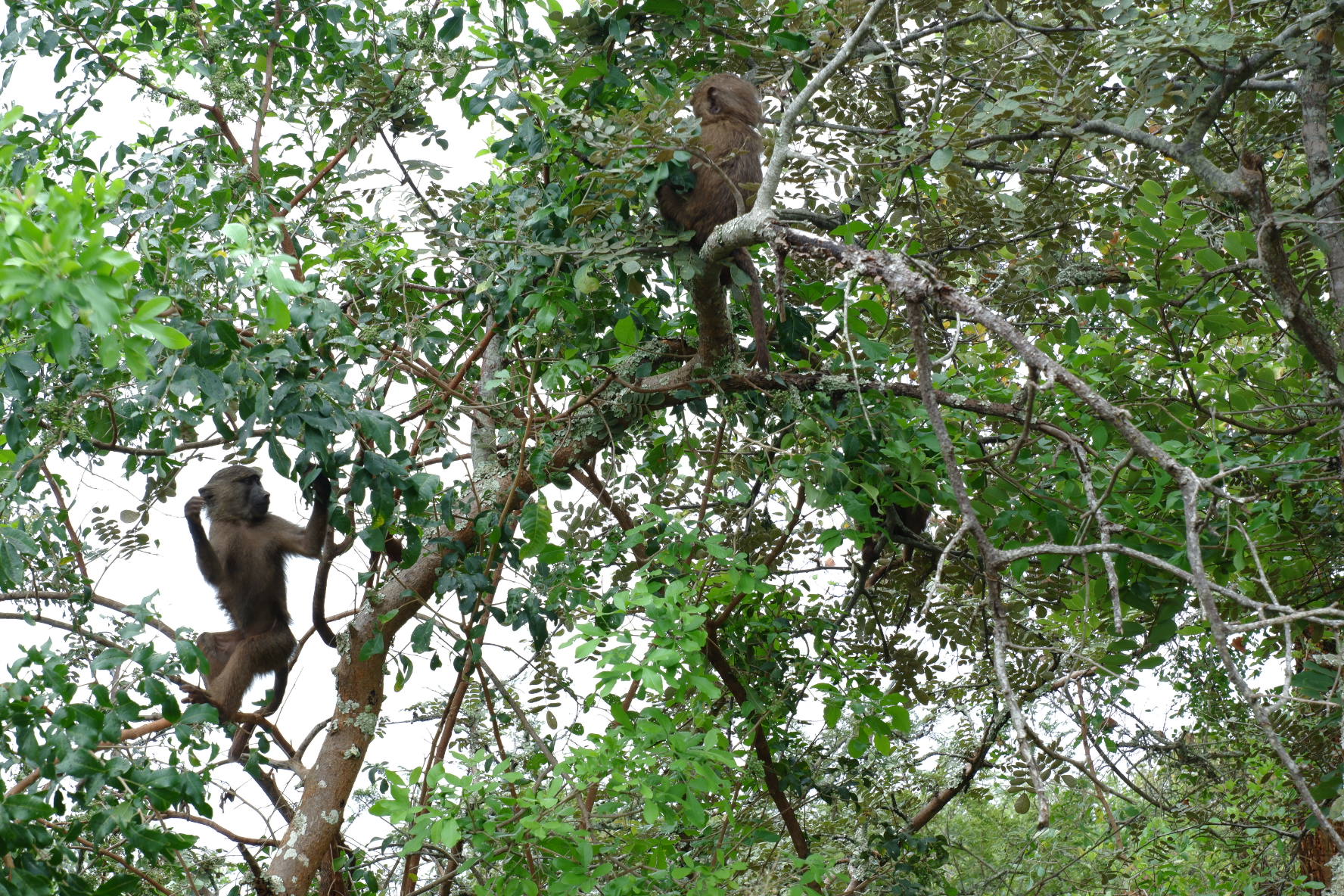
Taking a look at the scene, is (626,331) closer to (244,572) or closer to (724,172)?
(724,172)

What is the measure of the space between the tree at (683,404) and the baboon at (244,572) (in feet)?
1.58

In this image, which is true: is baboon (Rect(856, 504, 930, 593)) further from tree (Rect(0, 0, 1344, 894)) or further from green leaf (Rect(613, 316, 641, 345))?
green leaf (Rect(613, 316, 641, 345))

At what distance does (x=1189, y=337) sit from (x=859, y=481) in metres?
1.26

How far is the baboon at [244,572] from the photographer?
4.32 metres

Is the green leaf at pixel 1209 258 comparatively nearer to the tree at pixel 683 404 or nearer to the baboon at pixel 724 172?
the tree at pixel 683 404

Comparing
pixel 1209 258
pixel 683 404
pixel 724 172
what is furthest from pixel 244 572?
pixel 1209 258

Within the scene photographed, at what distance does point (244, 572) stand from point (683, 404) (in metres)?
2.03

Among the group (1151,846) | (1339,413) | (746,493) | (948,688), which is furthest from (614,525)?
(1151,846)

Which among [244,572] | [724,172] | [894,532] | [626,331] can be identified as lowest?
[894,532]

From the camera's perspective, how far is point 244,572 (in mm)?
4555

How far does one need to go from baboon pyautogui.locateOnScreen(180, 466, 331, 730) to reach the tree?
48 centimetres

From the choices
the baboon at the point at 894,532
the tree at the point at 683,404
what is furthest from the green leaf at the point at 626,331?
the baboon at the point at 894,532

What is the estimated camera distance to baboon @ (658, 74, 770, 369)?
11.0 ft

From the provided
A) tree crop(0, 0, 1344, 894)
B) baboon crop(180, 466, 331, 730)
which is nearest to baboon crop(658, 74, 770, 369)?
tree crop(0, 0, 1344, 894)
